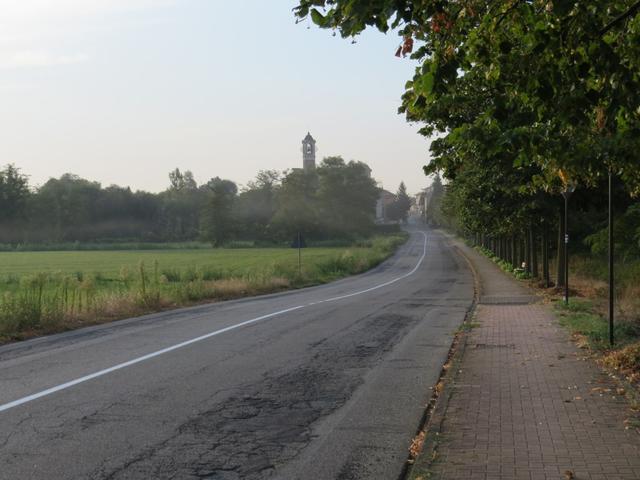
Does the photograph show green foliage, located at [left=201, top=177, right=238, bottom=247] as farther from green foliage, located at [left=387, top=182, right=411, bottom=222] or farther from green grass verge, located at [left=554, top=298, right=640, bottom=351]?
green grass verge, located at [left=554, top=298, right=640, bottom=351]

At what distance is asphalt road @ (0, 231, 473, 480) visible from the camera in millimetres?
5586

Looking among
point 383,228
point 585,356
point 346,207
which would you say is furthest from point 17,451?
point 383,228

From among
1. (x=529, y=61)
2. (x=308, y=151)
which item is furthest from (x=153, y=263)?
(x=308, y=151)

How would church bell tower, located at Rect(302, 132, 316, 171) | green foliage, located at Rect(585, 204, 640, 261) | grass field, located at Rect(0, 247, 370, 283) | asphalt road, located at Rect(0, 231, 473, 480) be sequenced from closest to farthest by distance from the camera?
asphalt road, located at Rect(0, 231, 473, 480) < green foliage, located at Rect(585, 204, 640, 261) < grass field, located at Rect(0, 247, 370, 283) < church bell tower, located at Rect(302, 132, 316, 171)

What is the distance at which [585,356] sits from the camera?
33.0ft

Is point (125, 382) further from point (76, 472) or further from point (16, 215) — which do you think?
point (16, 215)

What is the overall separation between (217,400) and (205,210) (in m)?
114

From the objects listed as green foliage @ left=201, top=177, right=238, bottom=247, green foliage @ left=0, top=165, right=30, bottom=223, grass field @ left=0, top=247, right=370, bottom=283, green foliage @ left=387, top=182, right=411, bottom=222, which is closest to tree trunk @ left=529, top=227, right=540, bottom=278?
grass field @ left=0, top=247, right=370, bottom=283

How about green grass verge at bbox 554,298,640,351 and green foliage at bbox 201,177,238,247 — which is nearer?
→ green grass verge at bbox 554,298,640,351

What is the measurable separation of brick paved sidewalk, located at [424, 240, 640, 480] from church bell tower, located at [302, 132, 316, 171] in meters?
142

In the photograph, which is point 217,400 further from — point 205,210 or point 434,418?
point 205,210

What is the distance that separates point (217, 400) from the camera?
25.5ft

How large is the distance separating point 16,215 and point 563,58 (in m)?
133

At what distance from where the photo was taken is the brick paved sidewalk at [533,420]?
5082mm
